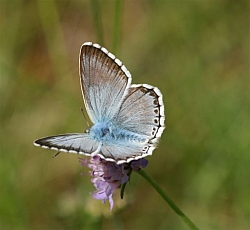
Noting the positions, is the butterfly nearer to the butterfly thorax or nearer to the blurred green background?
the butterfly thorax

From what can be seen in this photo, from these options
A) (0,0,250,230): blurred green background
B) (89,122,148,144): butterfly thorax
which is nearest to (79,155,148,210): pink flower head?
(89,122,148,144): butterfly thorax

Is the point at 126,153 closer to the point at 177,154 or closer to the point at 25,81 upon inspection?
the point at 177,154

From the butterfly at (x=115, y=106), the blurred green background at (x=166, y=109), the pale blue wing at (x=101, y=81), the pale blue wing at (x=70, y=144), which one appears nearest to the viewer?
the pale blue wing at (x=70, y=144)

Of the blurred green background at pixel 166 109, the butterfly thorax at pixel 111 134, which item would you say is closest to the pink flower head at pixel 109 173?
the butterfly thorax at pixel 111 134

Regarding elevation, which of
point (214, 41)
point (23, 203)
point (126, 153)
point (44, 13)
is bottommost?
point (23, 203)

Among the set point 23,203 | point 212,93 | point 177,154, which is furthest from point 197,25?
point 23,203

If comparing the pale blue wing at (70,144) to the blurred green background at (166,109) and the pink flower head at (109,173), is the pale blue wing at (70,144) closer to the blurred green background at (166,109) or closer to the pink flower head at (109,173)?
the pink flower head at (109,173)

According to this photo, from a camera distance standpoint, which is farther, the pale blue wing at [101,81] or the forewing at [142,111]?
the pale blue wing at [101,81]
